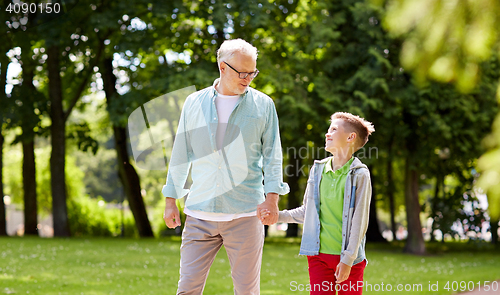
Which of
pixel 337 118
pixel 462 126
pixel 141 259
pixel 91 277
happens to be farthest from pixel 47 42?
pixel 337 118

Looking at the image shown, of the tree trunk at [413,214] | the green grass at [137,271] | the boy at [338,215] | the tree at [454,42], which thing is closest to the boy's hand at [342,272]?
the boy at [338,215]

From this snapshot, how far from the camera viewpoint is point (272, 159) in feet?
11.9

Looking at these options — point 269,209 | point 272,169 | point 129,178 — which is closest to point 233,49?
point 272,169

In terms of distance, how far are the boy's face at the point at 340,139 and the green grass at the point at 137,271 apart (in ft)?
14.3

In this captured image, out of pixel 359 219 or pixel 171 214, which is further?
pixel 171 214

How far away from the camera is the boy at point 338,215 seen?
137 inches

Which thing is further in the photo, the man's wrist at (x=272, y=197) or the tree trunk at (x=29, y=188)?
the tree trunk at (x=29, y=188)

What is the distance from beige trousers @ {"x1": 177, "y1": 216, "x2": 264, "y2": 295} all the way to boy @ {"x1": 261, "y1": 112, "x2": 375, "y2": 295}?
0.81 feet

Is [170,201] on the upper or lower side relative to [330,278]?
upper

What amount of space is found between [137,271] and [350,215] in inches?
267

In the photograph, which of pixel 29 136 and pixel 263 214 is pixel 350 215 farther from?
pixel 29 136

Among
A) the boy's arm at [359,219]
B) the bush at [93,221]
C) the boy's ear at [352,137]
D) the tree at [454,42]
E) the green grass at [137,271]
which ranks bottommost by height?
the bush at [93,221]

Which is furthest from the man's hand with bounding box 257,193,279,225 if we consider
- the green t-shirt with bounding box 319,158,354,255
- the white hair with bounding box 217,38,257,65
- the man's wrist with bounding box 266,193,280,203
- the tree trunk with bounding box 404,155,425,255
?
the tree trunk with bounding box 404,155,425,255

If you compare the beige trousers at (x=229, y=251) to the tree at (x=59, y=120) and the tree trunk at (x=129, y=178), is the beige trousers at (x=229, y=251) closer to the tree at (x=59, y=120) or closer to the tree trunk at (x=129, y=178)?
the tree at (x=59, y=120)
